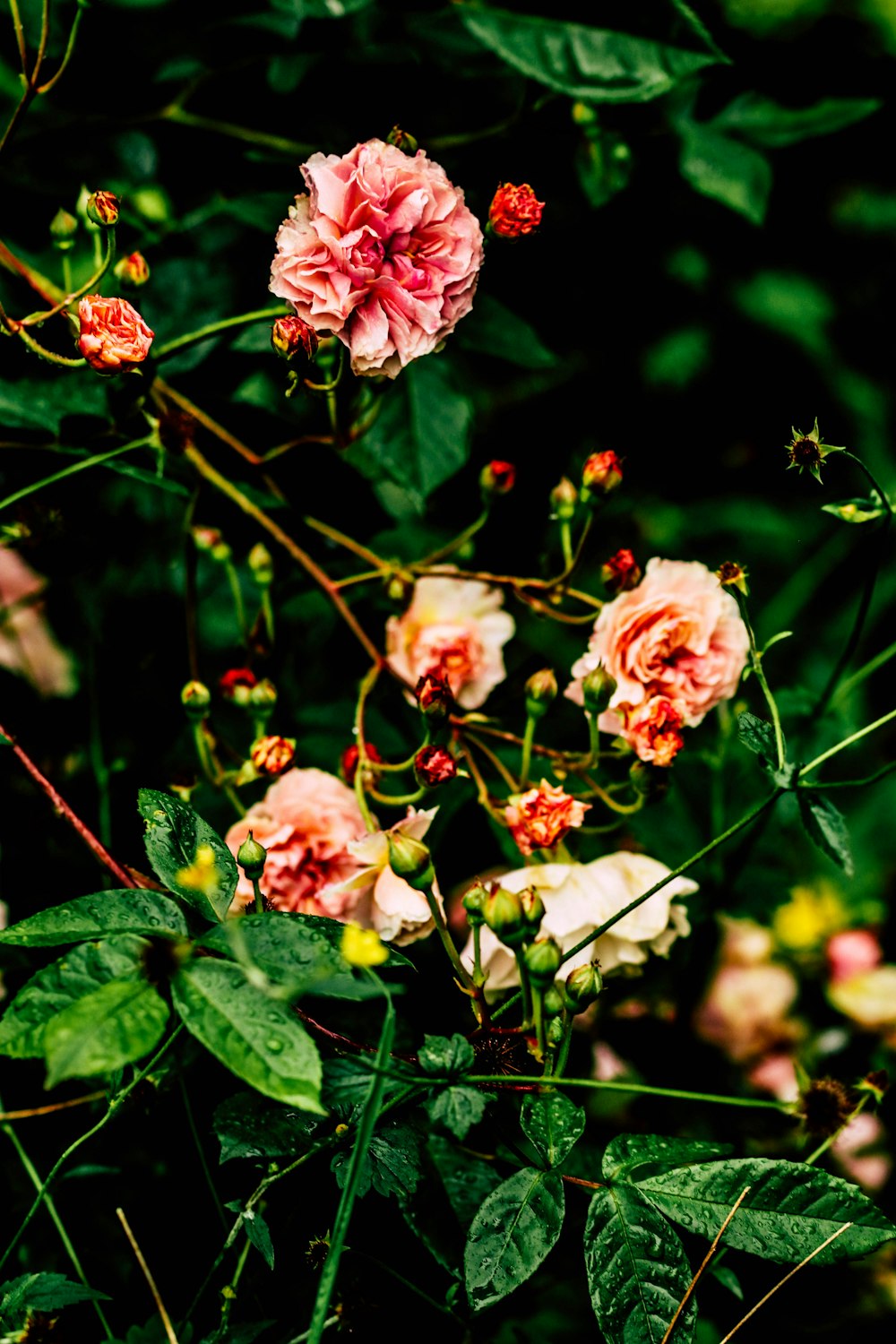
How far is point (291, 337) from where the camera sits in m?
0.54

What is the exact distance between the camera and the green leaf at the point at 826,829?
55 cm

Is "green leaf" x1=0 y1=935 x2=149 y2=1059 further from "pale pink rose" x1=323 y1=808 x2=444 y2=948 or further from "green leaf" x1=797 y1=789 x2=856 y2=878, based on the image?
"green leaf" x1=797 y1=789 x2=856 y2=878

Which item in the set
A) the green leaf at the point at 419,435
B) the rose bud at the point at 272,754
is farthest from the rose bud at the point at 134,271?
the rose bud at the point at 272,754

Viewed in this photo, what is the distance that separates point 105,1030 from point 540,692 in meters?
0.33

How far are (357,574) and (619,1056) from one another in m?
0.45

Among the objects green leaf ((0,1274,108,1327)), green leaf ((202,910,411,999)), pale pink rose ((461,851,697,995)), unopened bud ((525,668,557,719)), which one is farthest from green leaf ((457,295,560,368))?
green leaf ((0,1274,108,1327))

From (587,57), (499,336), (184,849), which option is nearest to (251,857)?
(184,849)

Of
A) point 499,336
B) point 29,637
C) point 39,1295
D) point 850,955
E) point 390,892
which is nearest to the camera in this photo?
point 39,1295

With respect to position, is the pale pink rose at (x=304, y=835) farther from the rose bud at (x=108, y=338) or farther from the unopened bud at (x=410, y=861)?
the rose bud at (x=108, y=338)

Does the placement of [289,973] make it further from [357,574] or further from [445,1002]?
[357,574]

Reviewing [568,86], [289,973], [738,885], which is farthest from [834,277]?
[289,973]

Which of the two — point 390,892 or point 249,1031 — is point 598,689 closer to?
point 390,892

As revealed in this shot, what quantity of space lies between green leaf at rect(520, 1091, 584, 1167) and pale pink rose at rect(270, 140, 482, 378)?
0.38 meters

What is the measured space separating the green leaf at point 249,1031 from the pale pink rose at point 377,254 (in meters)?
0.34
